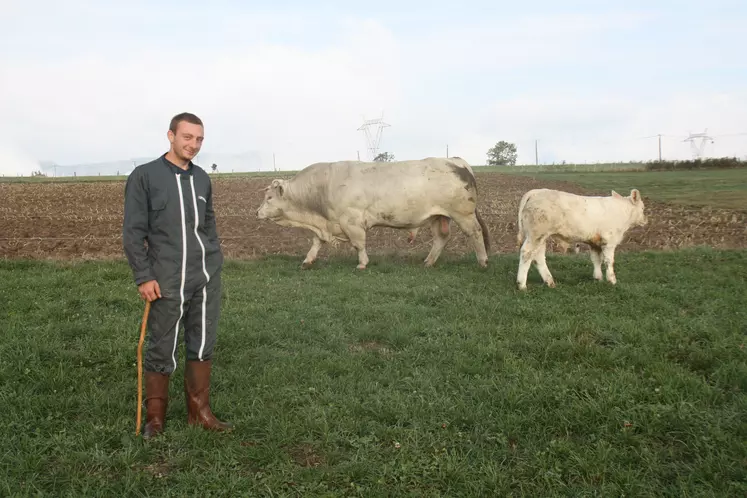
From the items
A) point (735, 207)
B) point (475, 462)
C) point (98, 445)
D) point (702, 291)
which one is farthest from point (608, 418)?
point (735, 207)

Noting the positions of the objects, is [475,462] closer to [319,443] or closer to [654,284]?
[319,443]

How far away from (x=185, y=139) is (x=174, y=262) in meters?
0.98

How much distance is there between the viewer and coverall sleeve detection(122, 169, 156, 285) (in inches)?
168

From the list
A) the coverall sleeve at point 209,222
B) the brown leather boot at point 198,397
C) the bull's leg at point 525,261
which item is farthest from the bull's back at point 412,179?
the brown leather boot at point 198,397

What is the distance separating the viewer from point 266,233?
57.2ft

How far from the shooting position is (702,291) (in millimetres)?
8703

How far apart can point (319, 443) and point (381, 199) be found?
841 centimetres

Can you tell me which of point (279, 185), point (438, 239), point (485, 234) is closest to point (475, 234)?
point (485, 234)

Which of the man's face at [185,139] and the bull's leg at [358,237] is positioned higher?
the man's face at [185,139]

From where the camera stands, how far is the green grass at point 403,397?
391 cm

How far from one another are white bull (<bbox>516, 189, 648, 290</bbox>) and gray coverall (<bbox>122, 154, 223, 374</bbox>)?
6.05 m

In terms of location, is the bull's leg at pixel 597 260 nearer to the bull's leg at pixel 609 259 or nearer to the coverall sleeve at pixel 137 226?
the bull's leg at pixel 609 259

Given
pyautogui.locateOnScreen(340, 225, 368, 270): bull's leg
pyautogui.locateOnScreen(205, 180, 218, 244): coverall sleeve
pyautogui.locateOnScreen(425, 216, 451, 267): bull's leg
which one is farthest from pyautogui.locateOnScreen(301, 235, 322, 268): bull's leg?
pyautogui.locateOnScreen(205, 180, 218, 244): coverall sleeve

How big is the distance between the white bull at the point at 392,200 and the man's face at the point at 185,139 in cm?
756
